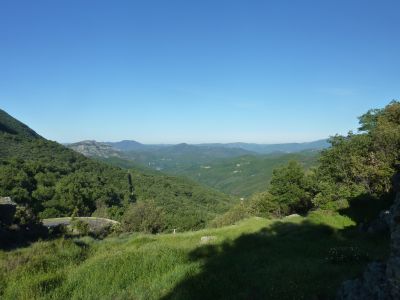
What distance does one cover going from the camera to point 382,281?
6117mm

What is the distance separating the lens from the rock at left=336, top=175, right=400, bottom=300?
566 centimetres

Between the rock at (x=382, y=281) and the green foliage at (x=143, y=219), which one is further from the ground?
the rock at (x=382, y=281)

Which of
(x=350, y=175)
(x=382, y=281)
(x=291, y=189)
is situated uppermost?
(x=382, y=281)

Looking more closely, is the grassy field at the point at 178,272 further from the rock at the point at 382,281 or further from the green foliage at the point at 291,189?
the green foliage at the point at 291,189

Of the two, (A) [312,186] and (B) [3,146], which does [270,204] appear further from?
(B) [3,146]

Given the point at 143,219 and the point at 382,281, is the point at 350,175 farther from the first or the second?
the point at 382,281

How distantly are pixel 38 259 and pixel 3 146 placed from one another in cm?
17840

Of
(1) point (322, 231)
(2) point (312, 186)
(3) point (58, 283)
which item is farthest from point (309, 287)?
(2) point (312, 186)

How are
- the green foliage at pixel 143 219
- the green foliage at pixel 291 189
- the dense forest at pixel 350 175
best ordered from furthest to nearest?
the green foliage at pixel 143 219, the green foliage at pixel 291 189, the dense forest at pixel 350 175

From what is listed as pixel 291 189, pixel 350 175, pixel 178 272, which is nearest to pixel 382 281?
pixel 178 272

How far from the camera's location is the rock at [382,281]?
566 centimetres

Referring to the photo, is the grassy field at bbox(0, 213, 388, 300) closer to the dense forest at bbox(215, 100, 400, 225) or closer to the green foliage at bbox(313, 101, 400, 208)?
the dense forest at bbox(215, 100, 400, 225)

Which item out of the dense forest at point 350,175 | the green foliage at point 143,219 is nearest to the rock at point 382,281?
the dense forest at point 350,175

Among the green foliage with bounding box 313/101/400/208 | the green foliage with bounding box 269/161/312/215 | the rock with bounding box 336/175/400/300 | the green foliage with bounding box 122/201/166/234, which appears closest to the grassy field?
the rock with bounding box 336/175/400/300
